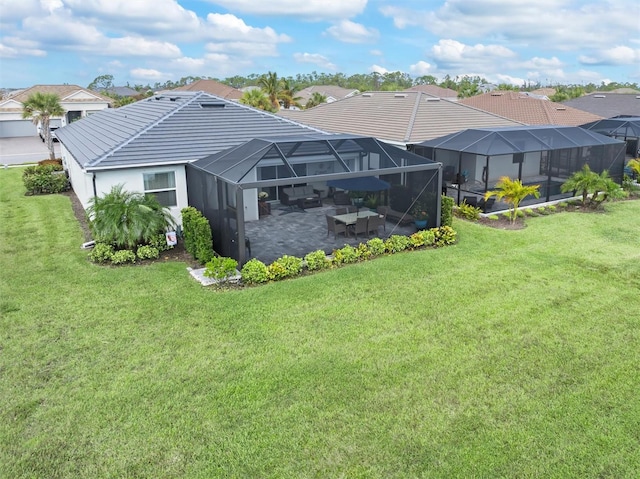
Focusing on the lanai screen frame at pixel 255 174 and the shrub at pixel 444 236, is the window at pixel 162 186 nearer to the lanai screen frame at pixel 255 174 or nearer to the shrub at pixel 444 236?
the lanai screen frame at pixel 255 174

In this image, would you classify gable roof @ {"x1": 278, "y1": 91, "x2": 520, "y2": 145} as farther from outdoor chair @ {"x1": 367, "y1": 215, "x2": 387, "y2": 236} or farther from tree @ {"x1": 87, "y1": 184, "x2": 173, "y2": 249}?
tree @ {"x1": 87, "y1": 184, "x2": 173, "y2": 249}

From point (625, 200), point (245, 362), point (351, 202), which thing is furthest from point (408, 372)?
point (625, 200)

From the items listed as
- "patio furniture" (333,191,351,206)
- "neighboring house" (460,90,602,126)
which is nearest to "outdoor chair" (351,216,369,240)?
"patio furniture" (333,191,351,206)

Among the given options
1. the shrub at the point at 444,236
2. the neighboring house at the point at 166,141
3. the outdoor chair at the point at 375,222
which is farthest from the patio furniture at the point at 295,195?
the shrub at the point at 444,236

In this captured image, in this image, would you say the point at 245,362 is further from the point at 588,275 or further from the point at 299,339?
the point at 588,275

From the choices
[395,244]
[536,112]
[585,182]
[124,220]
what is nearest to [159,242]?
[124,220]

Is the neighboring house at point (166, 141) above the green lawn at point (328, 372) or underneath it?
above

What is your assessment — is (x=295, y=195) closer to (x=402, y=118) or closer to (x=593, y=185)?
(x=402, y=118)
